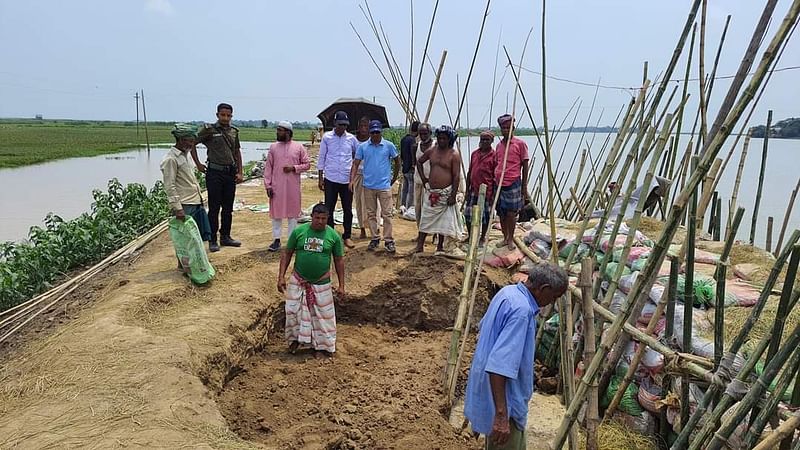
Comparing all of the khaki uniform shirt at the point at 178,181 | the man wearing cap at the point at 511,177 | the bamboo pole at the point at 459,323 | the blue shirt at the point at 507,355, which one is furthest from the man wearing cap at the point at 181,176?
the blue shirt at the point at 507,355

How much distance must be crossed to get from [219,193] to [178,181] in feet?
2.56

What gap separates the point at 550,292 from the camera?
2.33 metres

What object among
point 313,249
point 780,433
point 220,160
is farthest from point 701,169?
point 220,160

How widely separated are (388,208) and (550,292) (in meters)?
3.82

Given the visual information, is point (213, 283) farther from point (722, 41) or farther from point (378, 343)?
point (722, 41)

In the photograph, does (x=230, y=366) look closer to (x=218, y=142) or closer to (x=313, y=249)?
(x=313, y=249)

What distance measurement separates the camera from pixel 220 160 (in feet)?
18.1

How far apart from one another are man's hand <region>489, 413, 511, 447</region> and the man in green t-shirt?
2246 millimetres

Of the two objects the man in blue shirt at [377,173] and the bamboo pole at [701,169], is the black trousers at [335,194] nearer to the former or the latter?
the man in blue shirt at [377,173]

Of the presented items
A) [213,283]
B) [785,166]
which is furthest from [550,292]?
[785,166]

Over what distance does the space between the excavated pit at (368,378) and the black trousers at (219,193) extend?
1422mm

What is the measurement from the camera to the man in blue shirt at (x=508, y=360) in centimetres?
226

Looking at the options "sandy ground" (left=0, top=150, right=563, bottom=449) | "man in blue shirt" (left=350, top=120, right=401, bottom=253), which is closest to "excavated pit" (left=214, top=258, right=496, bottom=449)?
"sandy ground" (left=0, top=150, right=563, bottom=449)

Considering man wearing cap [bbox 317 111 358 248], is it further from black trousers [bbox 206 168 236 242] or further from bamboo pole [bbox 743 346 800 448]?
bamboo pole [bbox 743 346 800 448]
